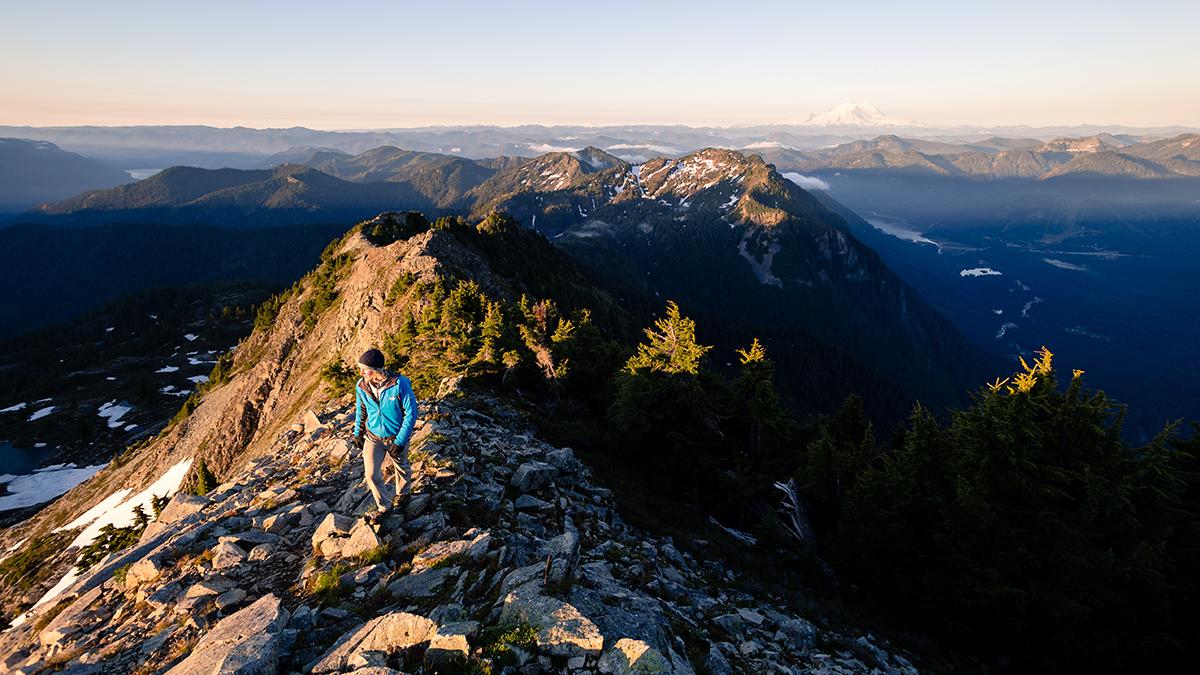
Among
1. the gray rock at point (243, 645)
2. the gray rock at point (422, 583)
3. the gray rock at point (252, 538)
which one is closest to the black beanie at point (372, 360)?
the gray rock at point (422, 583)

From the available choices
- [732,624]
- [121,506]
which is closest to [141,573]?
[732,624]

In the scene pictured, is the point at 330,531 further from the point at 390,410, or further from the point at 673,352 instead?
the point at 673,352

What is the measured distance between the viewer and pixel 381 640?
7.11m

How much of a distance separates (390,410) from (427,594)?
3.76m

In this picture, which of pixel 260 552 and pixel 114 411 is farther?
pixel 114 411

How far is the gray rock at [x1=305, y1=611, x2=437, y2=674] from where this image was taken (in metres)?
6.92

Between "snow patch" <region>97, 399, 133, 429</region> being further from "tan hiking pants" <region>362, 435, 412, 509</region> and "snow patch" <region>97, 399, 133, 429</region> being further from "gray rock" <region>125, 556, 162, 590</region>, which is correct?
"tan hiking pants" <region>362, 435, 412, 509</region>

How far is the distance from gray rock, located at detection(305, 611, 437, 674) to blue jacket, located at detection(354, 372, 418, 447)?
162 inches

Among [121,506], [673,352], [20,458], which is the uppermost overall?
[673,352]

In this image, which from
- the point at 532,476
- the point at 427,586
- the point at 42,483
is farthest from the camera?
the point at 42,483

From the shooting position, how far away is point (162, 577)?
10312mm

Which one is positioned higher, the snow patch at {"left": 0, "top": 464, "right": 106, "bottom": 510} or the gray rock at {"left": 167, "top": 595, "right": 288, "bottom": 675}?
the gray rock at {"left": 167, "top": 595, "right": 288, "bottom": 675}

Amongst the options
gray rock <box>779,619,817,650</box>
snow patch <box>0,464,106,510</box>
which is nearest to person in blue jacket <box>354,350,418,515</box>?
gray rock <box>779,619,817,650</box>

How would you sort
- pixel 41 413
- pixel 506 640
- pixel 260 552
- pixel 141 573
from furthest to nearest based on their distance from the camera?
pixel 41 413 < pixel 260 552 < pixel 141 573 < pixel 506 640
